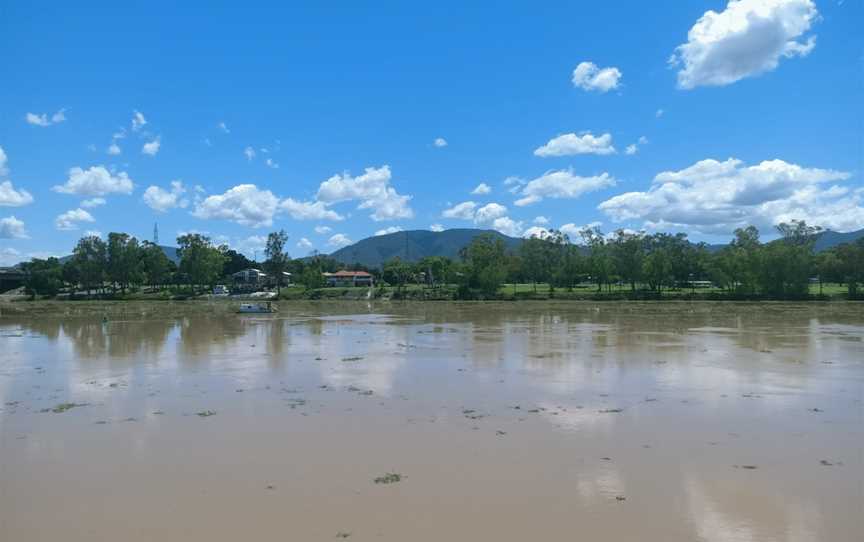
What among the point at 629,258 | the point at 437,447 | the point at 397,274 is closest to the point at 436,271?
the point at 397,274

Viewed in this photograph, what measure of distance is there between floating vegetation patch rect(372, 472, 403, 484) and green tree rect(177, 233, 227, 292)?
99.0m

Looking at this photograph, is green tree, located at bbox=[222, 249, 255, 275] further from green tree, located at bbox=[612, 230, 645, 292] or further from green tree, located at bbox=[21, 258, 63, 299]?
green tree, located at bbox=[612, 230, 645, 292]

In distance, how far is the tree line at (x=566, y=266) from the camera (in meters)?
73.2

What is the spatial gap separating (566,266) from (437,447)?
279 feet

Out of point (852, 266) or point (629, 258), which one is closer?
point (852, 266)

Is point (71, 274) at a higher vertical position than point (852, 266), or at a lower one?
higher

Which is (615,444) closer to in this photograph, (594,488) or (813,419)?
(594,488)

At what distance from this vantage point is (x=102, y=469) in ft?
32.5

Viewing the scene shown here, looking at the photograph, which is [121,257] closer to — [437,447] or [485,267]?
[485,267]

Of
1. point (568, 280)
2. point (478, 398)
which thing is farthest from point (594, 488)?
point (568, 280)

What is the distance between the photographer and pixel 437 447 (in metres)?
11.0

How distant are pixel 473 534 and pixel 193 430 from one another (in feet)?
25.3

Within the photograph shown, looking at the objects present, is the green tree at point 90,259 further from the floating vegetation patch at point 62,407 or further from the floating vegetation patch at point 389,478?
the floating vegetation patch at point 389,478

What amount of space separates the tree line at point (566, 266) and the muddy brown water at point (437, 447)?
183ft
